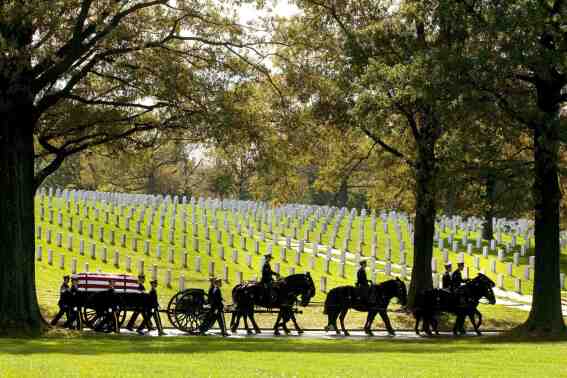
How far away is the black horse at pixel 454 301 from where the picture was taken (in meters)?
26.2

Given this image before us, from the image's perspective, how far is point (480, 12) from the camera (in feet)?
84.4

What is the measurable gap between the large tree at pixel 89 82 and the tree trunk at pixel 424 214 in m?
6.58

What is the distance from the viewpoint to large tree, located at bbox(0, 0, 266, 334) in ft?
74.8

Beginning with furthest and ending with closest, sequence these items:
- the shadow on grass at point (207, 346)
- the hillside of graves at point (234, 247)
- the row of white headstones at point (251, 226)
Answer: the row of white headstones at point (251, 226) → the hillside of graves at point (234, 247) → the shadow on grass at point (207, 346)

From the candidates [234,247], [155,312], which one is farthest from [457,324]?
[234,247]

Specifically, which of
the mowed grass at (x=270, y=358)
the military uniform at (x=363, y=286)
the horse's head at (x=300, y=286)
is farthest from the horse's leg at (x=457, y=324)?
the horse's head at (x=300, y=286)

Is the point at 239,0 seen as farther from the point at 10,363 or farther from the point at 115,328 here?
the point at 10,363

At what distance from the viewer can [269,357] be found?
17938mm

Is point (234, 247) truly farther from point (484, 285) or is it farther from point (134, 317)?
point (134, 317)

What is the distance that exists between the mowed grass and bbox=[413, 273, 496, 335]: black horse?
2.27m

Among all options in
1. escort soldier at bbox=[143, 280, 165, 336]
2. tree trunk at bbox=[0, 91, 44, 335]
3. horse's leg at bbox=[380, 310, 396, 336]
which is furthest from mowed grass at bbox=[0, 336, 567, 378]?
horse's leg at bbox=[380, 310, 396, 336]

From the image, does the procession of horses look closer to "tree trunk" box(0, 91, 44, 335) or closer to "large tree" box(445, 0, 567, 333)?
"tree trunk" box(0, 91, 44, 335)

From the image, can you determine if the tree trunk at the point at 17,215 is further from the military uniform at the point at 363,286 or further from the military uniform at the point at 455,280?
the military uniform at the point at 455,280

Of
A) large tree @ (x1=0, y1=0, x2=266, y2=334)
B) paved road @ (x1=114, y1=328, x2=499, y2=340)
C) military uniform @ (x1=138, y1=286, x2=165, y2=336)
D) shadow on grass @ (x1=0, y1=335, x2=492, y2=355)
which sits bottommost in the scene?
paved road @ (x1=114, y1=328, x2=499, y2=340)
